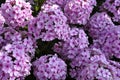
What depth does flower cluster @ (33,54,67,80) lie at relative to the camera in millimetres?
5451

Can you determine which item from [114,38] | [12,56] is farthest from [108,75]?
[12,56]

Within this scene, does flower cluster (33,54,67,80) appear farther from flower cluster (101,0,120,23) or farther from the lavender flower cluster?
flower cluster (101,0,120,23)

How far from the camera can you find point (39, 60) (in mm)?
5641

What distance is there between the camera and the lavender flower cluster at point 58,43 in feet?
17.5

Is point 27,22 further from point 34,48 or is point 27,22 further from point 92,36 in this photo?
point 92,36

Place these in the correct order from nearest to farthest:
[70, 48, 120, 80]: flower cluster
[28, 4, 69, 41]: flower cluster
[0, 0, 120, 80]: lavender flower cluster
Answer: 1. [70, 48, 120, 80]: flower cluster
2. [0, 0, 120, 80]: lavender flower cluster
3. [28, 4, 69, 41]: flower cluster

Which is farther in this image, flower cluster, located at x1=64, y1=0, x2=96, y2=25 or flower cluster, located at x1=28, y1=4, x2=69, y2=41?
flower cluster, located at x1=64, y1=0, x2=96, y2=25

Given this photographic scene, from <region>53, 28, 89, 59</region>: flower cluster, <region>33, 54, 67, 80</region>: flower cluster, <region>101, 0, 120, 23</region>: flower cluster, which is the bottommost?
<region>33, 54, 67, 80</region>: flower cluster

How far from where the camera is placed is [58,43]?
614cm

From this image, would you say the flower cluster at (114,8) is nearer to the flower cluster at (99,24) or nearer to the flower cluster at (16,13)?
the flower cluster at (99,24)

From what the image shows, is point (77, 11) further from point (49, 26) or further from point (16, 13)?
point (16, 13)

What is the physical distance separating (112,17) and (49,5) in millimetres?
1199

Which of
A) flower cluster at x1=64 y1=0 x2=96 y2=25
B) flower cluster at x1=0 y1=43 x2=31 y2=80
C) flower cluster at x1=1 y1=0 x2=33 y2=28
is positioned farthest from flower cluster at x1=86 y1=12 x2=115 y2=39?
A: flower cluster at x1=0 y1=43 x2=31 y2=80

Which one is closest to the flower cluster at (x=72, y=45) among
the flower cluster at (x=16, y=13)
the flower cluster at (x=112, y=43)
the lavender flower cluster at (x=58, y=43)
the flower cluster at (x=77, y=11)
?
the lavender flower cluster at (x=58, y=43)
